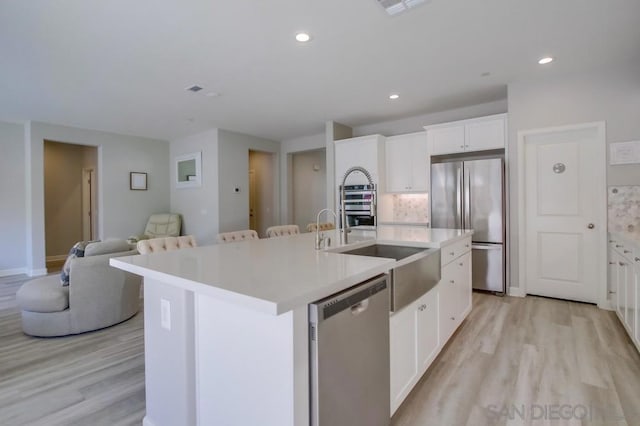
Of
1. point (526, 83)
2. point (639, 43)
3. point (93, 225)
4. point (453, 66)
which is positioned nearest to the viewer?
point (639, 43)

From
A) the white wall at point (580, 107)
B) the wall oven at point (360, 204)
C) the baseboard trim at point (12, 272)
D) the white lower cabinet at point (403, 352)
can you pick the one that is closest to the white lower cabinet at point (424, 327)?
the white lower cabinet at point (403, 352)

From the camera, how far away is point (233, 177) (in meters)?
6.27

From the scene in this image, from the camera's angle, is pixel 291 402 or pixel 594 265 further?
pixel 594 265

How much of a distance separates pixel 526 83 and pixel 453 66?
44.8 inches

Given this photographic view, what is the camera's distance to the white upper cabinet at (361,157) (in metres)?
5.16

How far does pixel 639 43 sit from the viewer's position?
289cm

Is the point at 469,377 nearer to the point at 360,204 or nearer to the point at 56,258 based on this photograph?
the point at 360,204

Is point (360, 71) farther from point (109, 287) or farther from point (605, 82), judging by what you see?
point (109, 287)

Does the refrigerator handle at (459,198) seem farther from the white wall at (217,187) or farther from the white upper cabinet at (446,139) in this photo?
the white wall at (217,187)

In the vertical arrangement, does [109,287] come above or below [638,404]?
above

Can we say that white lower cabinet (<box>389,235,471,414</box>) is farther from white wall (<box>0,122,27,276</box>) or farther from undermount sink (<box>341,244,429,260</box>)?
white wall (<box>0,122,27,276</box>)

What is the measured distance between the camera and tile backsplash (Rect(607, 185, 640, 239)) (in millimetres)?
3264

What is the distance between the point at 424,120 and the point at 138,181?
19.1 ft

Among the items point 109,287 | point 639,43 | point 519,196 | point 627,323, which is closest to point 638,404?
point 627,323
